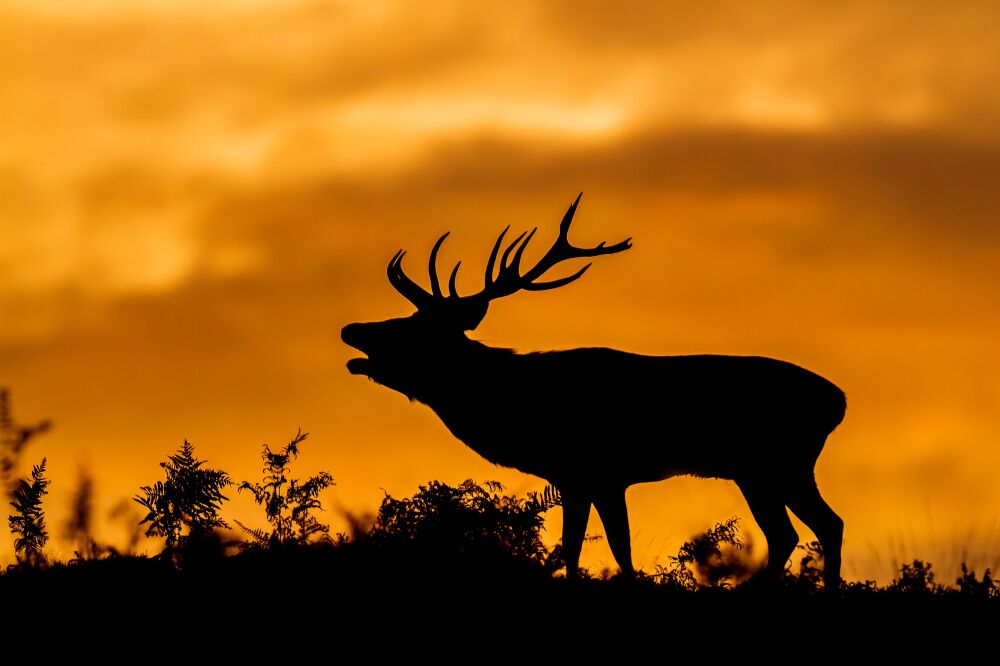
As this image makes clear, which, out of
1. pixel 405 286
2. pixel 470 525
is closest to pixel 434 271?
pixel 405 286

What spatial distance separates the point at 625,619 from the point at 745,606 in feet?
2.82

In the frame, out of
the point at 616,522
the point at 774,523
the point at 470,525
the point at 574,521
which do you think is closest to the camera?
the point at 470,525

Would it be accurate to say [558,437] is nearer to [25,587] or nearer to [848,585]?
[848,585]

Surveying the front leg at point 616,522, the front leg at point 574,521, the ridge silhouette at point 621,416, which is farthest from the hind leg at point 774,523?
the front leg at point 574,521

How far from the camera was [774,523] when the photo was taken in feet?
39.0

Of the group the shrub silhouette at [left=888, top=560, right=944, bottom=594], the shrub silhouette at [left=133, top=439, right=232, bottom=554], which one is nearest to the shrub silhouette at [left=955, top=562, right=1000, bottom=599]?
the shrub silhouette at [left=888, top=560, right=944, bottom=594]

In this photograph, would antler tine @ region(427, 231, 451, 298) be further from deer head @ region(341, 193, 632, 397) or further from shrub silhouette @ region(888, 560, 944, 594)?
shrub silhouette @ region(888, 560, 944, 594)

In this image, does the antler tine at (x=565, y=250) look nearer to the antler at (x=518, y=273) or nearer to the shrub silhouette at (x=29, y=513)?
the antler at (x=518, y=273)

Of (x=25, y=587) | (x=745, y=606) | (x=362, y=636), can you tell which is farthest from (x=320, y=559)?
(x=745, y=606)

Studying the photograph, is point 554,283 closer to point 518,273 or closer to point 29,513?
point 518,273

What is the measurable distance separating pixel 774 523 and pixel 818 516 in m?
0.36

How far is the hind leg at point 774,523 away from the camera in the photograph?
466 inches

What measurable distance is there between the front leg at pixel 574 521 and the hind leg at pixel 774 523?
143 centimetres

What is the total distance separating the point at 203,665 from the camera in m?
7.12
